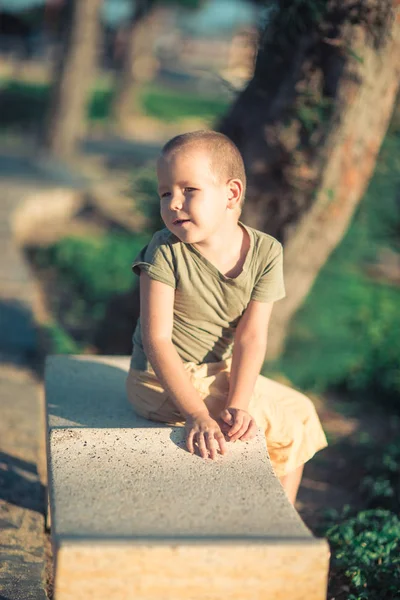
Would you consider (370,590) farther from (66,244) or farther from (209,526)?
(66,244)

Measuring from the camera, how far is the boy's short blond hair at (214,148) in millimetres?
2537

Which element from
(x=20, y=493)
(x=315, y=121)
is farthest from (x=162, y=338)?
(x=315, y=121)

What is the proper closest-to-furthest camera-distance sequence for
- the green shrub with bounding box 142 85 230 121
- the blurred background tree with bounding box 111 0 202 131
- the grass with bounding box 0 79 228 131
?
the blurred background tree with bounding box 111 0 202 131 < the grass with bounding box 0 79 228 131 < the green shrub with bounding box 142 85 230 121

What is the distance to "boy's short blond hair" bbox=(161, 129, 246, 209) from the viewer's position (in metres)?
2.54

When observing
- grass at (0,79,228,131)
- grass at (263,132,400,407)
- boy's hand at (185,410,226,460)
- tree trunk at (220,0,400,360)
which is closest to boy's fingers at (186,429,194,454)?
boy's hand at (185,410,226,460)

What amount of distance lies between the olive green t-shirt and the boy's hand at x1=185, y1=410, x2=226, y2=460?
39 cm

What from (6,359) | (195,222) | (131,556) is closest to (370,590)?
(131,556)

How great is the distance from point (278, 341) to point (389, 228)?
3.87 ft

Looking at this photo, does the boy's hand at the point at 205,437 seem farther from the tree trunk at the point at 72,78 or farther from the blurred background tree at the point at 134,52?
the blurred background tree at the point at 134,52

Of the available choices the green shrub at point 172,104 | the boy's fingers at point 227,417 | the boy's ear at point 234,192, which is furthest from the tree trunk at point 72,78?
the boy's fingers at point 227,417

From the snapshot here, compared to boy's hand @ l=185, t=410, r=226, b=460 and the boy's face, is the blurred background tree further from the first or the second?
boy's hand @ l=185, t=410, r=226, b=460

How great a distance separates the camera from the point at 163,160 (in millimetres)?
2551

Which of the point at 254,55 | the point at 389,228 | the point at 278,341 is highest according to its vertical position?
the point at 254,55

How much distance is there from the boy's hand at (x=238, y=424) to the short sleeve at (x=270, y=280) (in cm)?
41
